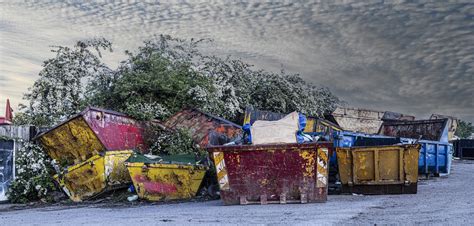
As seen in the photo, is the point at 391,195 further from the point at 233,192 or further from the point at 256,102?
→ the point at 256,102

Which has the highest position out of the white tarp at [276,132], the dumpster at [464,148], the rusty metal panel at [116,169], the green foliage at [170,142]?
the white tarp at [276,132]

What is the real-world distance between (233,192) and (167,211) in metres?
1.22

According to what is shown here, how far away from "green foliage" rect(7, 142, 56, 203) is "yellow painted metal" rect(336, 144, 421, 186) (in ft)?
22.1

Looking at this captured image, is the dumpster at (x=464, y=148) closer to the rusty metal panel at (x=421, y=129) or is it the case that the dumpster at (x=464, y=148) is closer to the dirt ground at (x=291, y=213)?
the rusty metal panel at (x=421, y=129)

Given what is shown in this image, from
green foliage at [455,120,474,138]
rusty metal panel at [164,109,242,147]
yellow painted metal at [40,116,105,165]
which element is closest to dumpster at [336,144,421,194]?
rusty metal panel at [164,109,242,147]

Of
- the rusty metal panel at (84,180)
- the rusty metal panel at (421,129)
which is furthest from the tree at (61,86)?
the rusty metal panel at (421,129)

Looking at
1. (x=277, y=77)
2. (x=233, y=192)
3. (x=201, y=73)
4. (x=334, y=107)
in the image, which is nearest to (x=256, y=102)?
(x=277, y=77)

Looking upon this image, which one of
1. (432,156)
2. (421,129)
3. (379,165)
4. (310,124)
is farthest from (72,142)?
(421,129)

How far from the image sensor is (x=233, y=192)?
9039 mm

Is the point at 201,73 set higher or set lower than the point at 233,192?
higher

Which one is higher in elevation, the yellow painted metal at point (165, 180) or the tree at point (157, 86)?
the tree at point (157, 86)

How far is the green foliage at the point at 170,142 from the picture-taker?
12883mm

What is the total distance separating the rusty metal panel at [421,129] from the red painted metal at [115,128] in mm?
9451

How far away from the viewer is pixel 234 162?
9.03 meters
